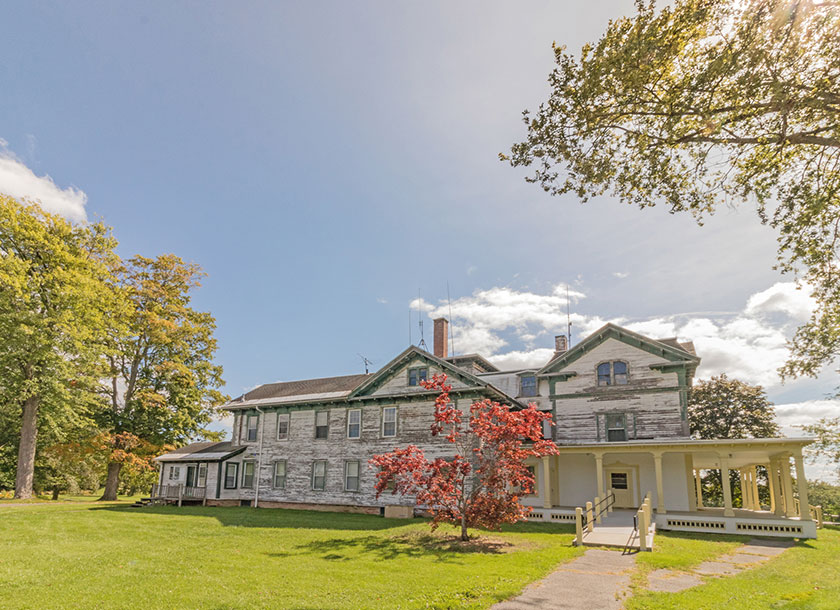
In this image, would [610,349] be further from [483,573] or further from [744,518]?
[483,573]

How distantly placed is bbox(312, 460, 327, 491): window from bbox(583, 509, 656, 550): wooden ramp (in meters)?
14.6

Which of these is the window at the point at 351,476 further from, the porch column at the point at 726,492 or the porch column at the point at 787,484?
the porch column at the point at 787,484

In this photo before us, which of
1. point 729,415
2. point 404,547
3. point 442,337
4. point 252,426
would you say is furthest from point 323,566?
point 729,415

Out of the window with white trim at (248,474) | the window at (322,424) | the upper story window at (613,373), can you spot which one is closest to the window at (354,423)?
the window at (322,424)

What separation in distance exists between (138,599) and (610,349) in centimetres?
2179

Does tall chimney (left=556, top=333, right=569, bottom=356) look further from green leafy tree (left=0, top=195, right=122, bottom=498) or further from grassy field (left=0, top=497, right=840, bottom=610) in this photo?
green leafy tree (left=0, top=195, right=122, bottom=498)

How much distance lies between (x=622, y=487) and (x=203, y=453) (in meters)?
23.5

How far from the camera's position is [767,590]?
410 inches

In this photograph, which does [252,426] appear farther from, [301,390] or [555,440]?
[555,440]

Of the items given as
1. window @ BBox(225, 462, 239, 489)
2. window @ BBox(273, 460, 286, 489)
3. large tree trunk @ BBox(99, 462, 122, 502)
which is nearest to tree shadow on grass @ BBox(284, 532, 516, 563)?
window @ BBox(273, 460, 286, 489)

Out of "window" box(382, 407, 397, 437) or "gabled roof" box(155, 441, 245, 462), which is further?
"gabled roof" box(155, 441, 245, 462)

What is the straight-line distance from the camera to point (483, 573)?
11562 mm

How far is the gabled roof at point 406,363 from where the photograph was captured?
25094mm

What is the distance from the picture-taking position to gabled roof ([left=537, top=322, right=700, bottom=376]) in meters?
23.5
